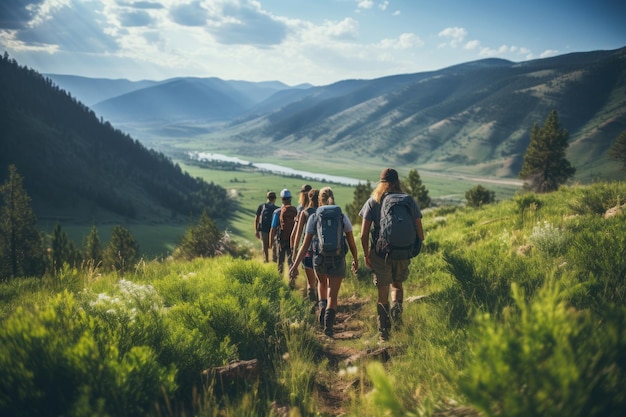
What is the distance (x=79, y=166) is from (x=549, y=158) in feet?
576

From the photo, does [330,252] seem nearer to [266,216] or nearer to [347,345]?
[347,345]

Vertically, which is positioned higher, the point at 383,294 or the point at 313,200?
the point at 313,200

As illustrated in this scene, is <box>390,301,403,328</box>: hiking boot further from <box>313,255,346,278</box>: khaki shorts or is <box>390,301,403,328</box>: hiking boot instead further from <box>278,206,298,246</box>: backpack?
<box>278,206,298,246</box>: backpack

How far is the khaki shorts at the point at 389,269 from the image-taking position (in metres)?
6.07

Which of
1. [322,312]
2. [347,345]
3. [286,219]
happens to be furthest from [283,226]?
[347,345]

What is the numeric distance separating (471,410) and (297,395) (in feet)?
5.81

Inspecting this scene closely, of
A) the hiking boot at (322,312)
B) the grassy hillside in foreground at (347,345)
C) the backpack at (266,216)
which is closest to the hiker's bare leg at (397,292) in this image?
the grassy hillside in foreground at (347,345)

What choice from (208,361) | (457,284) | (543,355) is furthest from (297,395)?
(457,284)

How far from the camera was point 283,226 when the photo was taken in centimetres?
986

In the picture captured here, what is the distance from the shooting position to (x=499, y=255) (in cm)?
669

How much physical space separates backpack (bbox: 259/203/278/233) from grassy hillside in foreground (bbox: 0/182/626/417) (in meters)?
4.15

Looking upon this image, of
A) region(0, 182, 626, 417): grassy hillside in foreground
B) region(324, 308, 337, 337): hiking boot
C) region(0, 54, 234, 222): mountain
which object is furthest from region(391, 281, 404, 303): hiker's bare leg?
region(0, 54, 234, 222): mountain

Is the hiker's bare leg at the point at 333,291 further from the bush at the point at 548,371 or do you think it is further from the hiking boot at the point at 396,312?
the bush at the point at 548,371

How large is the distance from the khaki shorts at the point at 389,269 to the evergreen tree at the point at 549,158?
51.4m
